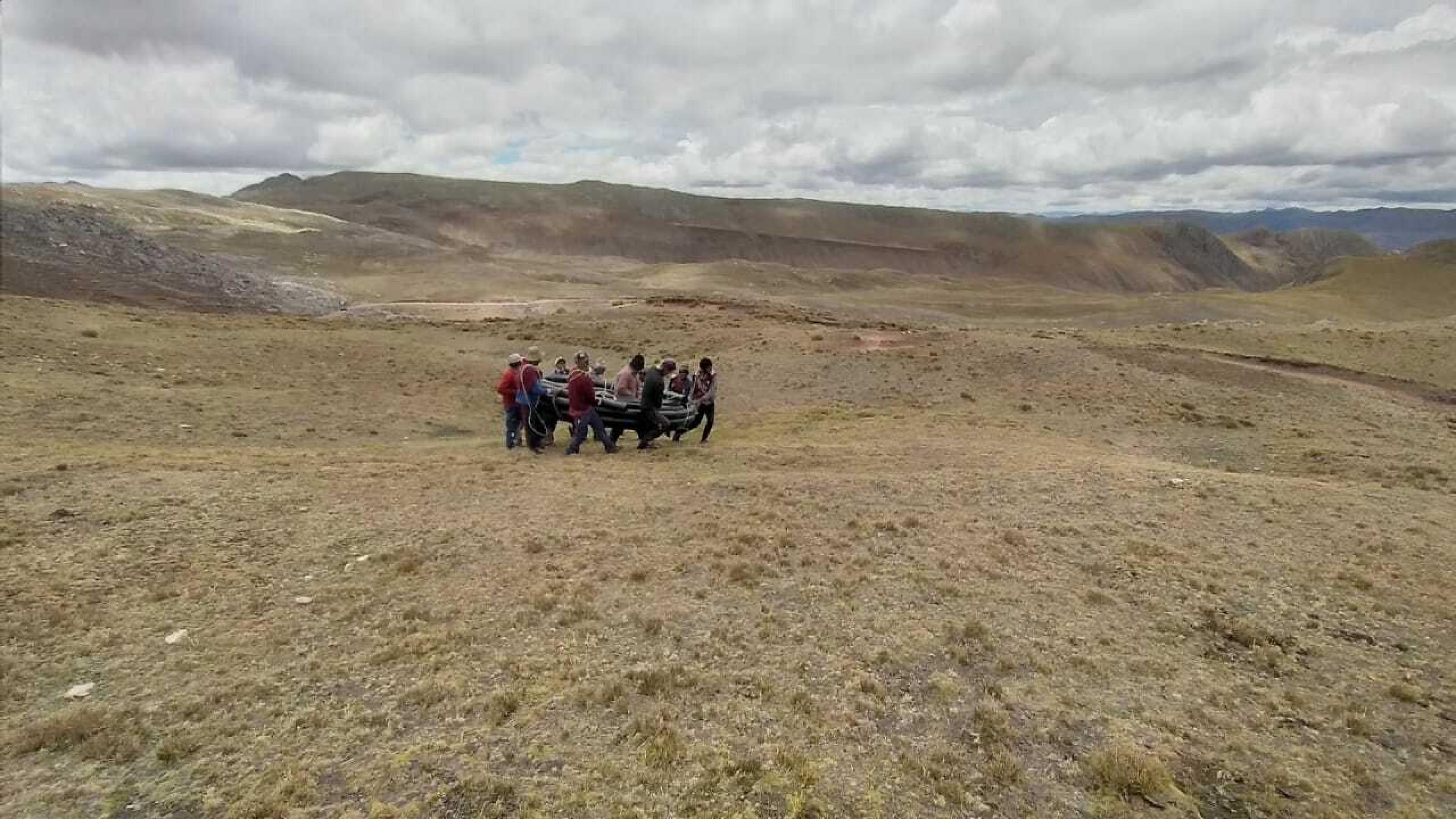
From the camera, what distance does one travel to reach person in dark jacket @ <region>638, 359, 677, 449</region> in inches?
692

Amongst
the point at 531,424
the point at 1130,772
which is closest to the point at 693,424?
the point at 531,424

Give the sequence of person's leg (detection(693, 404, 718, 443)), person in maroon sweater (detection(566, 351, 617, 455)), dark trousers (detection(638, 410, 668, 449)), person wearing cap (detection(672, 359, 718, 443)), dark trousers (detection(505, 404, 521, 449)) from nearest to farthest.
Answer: person in maroon sweater (detection(566, 351, 617, 455)) → dark trousers (detection(505, 404, 521, 449)) → dark trousers (detection(638, 410, 668, 449)) → person wearing cap (detection(672, 359, 718, 443)) → person's leg (detection(693, 404, 718, 443))

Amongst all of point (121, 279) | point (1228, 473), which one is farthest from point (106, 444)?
point (121, 279)

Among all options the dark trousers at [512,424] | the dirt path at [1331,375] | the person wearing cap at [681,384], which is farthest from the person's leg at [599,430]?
the dirt path at [1331,375]

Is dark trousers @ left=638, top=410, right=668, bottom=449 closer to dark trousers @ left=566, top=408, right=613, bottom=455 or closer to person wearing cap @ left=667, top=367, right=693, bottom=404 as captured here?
dark trousers @ left=566, top=408, right=613, bottom=455

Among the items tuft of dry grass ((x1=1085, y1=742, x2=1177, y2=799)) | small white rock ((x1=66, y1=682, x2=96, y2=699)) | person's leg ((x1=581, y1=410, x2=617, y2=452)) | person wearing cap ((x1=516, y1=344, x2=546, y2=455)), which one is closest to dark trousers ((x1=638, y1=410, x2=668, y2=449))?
person's leg ((x1=581, y1=410, x2=617, y2=452))

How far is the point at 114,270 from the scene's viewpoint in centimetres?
4319

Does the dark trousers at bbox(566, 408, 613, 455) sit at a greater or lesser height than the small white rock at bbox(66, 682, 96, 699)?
greater

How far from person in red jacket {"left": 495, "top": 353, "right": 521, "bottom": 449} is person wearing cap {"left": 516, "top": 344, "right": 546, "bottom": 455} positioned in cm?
9

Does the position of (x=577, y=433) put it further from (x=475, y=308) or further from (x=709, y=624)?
(x=475, y=308)

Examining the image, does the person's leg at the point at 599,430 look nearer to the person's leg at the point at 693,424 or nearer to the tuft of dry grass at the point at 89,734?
the person's leg at the point at 693,424

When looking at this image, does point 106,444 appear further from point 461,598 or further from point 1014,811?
point 1014,811

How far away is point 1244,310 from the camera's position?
6925 centimetres

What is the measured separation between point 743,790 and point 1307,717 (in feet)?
20.4
